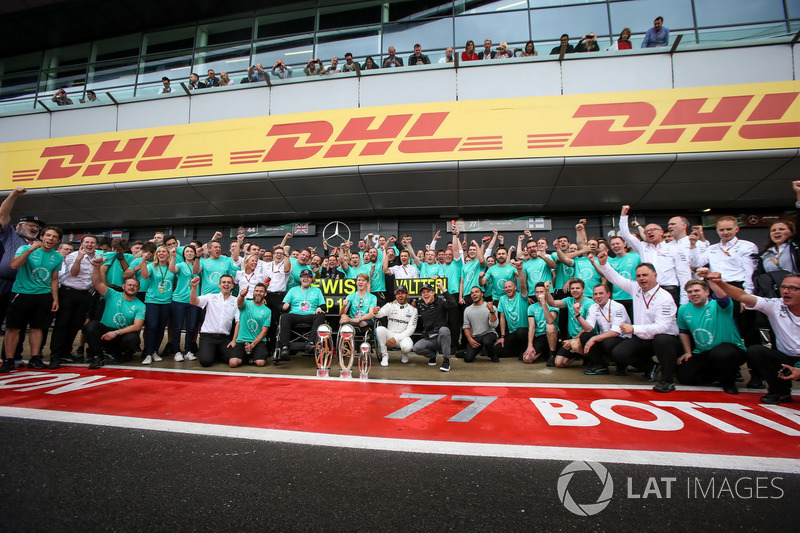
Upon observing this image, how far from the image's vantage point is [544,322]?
5.88 meters

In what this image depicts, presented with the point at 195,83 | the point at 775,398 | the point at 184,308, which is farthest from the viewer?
the point at 195,83

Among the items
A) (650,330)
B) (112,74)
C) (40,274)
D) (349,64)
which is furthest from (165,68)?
(650,330)

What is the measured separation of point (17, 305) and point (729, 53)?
14264 mm

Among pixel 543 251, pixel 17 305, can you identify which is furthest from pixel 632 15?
pixel 17 305

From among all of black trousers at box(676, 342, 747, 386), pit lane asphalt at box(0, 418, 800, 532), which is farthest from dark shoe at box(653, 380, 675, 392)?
pit lane asphalt at box(0, 418, 800, 532)

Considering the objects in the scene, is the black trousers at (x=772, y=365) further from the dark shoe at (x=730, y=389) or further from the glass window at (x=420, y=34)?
the glass window at (x=420, y=34)

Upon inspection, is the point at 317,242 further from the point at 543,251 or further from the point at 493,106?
the point at 543,251

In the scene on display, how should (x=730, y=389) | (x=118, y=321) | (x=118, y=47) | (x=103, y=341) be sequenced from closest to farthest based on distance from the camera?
(x=730, y=389), (x=103, y=341), (x=118, y=321), (x=118, y=47)

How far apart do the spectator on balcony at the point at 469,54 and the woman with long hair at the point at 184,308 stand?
8.19 meters

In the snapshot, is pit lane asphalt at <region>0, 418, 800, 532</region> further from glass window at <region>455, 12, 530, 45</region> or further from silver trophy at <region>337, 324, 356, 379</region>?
glass window at <region>455, 12, 530, 45</region>

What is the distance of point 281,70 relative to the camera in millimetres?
10273

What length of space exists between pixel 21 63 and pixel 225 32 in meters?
8.43

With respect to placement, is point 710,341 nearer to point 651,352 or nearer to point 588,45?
point 651,352

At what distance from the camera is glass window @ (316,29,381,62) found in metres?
10.9
